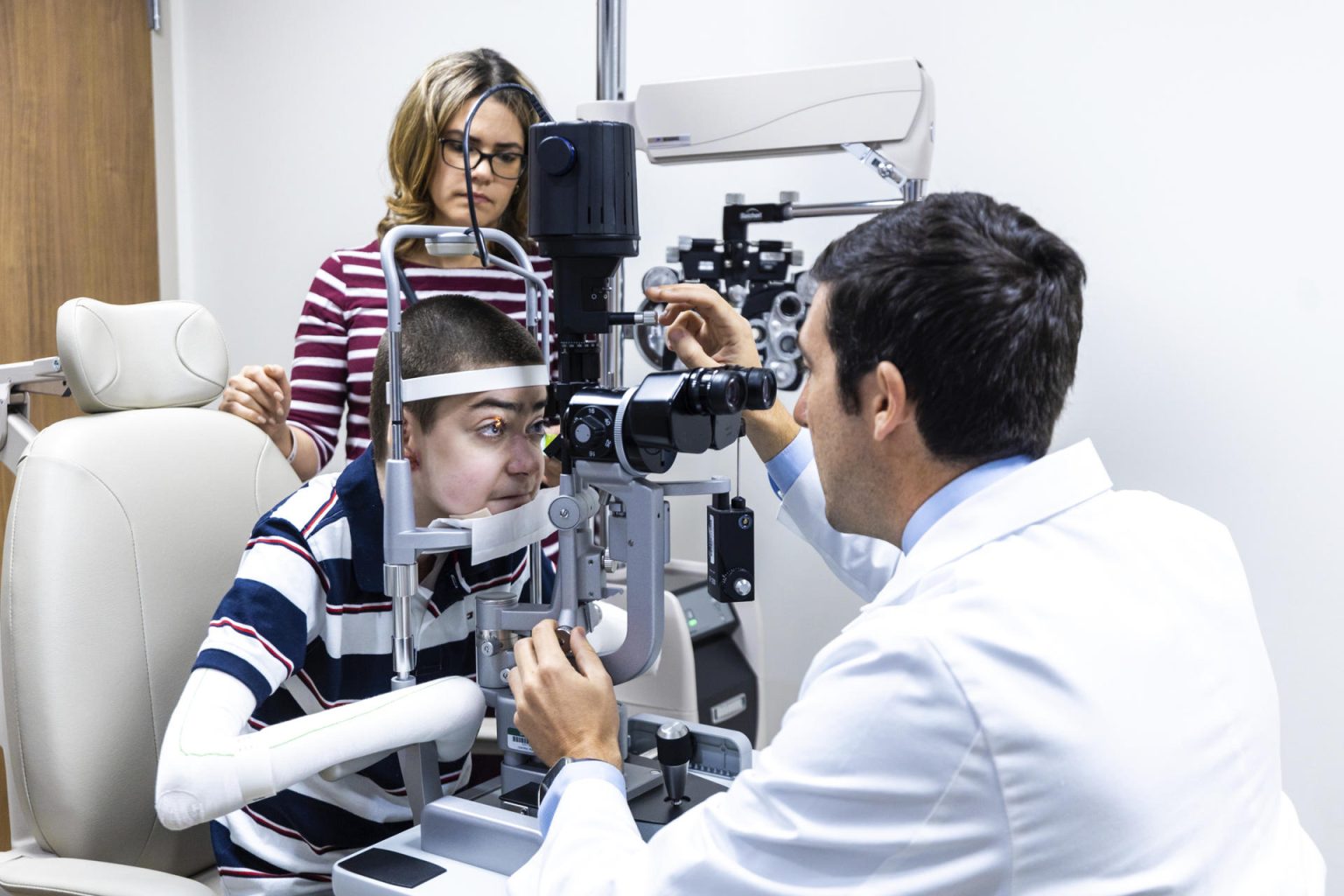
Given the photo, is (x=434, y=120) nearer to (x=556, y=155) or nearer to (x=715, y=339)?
(x=715, y=339)

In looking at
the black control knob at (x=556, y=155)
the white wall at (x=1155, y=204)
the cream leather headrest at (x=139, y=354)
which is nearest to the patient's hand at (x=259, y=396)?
the cream leather headrest at (x=139, y=354)

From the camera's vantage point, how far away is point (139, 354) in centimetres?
147

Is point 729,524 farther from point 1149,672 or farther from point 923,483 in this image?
point 1149,672

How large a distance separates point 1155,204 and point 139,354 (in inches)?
66.0

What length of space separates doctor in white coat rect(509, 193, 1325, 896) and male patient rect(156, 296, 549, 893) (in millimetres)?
267

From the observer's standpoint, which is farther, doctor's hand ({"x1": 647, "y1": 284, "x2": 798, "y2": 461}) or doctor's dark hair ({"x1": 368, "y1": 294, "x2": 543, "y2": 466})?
doctor's hand ({"x1": 647, "y1": 284, "x2": 798, "y2": 461})

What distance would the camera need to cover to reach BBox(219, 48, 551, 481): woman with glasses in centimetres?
177

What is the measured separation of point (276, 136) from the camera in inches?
116

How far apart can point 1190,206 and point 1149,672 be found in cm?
150

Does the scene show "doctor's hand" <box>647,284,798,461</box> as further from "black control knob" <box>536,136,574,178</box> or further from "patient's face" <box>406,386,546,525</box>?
"black control knob" <box>536,136,574,178</box>

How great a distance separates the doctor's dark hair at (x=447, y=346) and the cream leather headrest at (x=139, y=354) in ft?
1.17

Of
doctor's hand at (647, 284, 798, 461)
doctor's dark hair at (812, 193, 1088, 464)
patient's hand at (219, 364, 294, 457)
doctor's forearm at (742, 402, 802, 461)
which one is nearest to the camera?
doctor's dark hair at (812, 193, 1088, 464)

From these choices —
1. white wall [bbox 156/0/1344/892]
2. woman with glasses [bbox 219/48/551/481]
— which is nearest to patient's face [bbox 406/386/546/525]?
woman with glasses [bbox 219/48/551/481]

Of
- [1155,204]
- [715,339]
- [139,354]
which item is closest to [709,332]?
[715,339]
